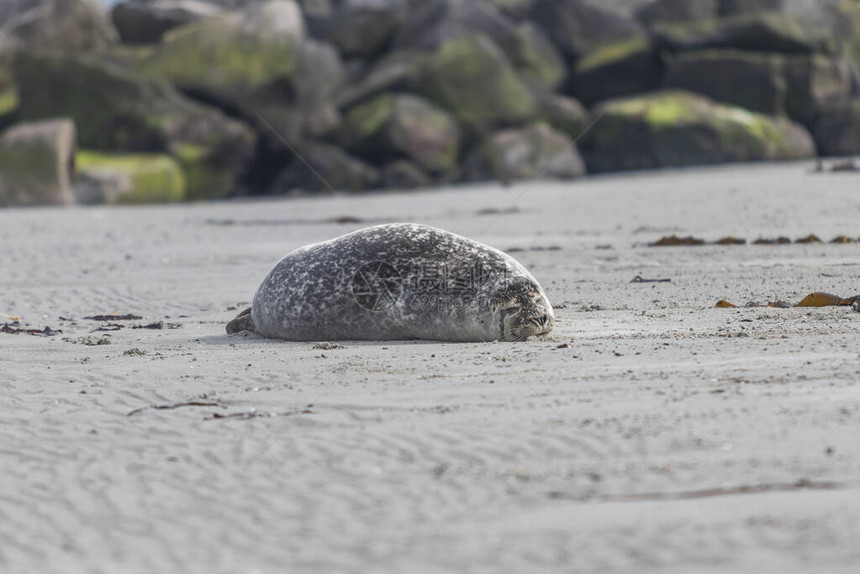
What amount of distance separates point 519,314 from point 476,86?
18.2 m

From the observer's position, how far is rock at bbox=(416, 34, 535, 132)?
2272cm

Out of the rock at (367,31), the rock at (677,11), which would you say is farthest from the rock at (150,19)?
the rock at (677,11)

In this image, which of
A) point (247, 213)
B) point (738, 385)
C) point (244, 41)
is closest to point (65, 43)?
point (244, 41)

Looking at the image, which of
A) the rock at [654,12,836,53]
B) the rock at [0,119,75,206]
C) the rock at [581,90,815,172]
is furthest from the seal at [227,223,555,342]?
the rock at [654,12,836,53]

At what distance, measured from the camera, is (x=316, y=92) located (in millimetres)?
23406

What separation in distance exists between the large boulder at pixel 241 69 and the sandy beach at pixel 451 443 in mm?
15697

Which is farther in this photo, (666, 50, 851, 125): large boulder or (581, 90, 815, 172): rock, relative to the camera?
(666, 50, 851, 125): large boulder

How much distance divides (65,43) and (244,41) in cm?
667

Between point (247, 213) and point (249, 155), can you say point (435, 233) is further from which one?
point (249, 155)

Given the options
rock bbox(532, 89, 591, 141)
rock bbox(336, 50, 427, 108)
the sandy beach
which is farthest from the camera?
rock bbox(532, 89, 591, 141)

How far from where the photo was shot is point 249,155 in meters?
22.2

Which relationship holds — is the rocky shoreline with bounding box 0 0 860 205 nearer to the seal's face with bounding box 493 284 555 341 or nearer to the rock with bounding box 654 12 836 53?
the rock with bounding box 654 12 836 53

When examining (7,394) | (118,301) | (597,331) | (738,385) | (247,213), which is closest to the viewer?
(738,385)

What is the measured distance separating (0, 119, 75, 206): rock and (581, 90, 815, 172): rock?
1058cm
